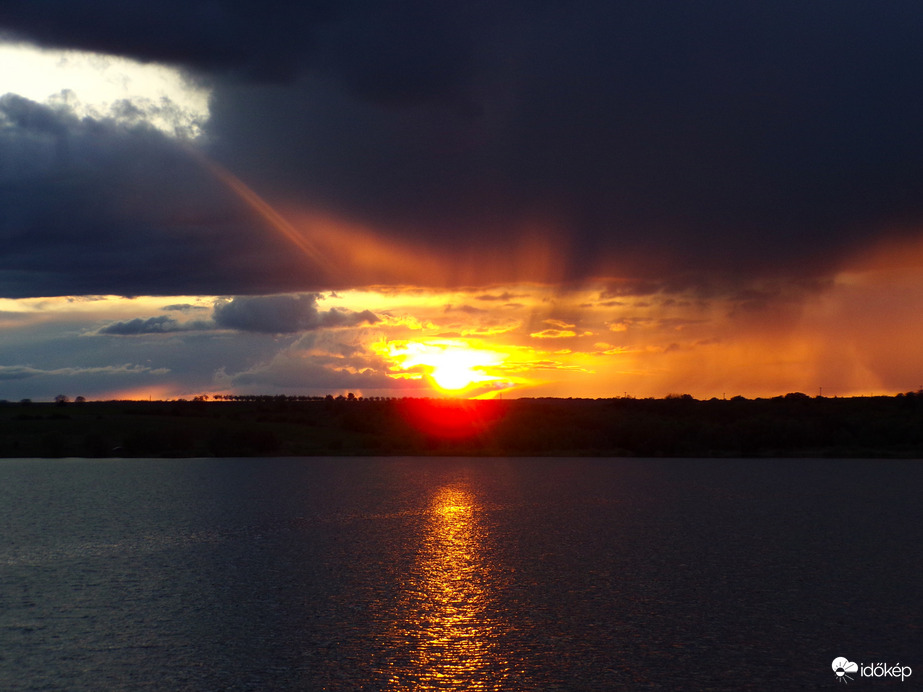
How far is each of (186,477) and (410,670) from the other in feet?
274

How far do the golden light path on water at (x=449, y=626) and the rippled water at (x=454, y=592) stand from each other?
0.09 m

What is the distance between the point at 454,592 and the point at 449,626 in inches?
201

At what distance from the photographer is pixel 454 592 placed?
29.2 m

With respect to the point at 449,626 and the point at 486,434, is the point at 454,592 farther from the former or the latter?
the point at 486,434

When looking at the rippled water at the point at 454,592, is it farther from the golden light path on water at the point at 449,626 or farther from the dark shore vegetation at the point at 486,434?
the dark shore vegetation at the point at 486,434

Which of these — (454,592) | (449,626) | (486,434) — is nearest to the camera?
(449,626)

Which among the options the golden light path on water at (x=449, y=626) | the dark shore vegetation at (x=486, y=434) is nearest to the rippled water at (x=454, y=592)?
the golden light path on water at (x=449, y=626)

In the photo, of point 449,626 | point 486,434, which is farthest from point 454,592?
point 486,434

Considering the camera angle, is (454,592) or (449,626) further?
(454,592)

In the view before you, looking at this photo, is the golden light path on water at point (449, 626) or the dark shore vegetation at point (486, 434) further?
the dark shore vegetation at point (486, 434)

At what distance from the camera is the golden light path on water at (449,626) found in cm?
1902

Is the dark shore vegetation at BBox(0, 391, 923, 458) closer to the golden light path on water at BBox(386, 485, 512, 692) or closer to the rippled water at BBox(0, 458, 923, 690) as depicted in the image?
the rippled water at BBox(0, 458, 923, 690)

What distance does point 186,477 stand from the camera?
96812mm

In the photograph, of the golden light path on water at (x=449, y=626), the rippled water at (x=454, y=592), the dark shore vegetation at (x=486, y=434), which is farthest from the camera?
the dark shore vegetation at (x=486, y=434)
